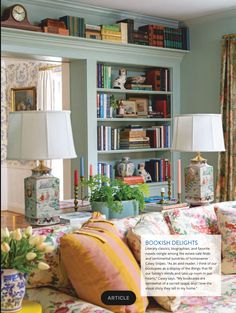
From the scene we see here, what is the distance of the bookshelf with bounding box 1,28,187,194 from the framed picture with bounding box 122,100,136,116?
0.13 meters

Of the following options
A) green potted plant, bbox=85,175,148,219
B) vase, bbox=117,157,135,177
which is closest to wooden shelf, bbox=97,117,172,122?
vase, bbox=117,157,135,177

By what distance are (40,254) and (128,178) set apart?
3.81 meters

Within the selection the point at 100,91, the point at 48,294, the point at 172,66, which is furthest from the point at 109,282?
the point at 172,66

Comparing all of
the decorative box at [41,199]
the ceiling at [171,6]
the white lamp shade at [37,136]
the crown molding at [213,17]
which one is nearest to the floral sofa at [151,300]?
the decorative box at [41,199]

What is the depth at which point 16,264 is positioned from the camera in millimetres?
1939

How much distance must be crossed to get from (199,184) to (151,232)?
1047 millimetres

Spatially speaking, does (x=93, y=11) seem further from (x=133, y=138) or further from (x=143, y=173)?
(x=143, y=173)

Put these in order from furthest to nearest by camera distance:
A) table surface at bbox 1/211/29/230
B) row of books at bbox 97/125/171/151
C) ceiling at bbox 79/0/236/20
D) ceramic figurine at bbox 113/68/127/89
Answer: table surface at bbox 1/211/29/230 < ceramic figurine at bbox 113/68/127/89 < row of books at bbox 97/125/171/151 < ceiling at bbox 79/0/236/20

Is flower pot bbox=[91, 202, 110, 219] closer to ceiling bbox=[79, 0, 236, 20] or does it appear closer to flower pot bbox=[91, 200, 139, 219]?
flower pot bbox=[91, 200, 139, 219]

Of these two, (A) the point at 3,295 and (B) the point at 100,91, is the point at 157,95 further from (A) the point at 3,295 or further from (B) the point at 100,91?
(A) the point at 3,295

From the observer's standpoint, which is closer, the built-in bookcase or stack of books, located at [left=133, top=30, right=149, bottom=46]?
the built-in bookcase

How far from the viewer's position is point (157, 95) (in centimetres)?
643

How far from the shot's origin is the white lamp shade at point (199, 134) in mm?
3451

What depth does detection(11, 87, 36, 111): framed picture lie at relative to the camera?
765 cm
